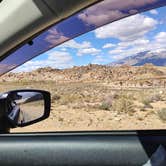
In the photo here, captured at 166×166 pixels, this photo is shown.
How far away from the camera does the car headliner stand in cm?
210

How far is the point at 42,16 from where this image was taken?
5.87 ft

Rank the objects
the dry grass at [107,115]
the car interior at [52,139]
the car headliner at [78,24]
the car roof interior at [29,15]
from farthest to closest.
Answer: the dry grass at [107,115] → the car headliner at [78,24] → the car interior at [52,139] → the car roof interior at [29,15]

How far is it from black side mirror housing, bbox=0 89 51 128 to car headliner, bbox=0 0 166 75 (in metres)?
0.18

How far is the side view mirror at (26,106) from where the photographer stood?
7.20ft

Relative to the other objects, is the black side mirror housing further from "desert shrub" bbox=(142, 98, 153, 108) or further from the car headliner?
"desert shrub" bbox=(142, 98, 153, 108)

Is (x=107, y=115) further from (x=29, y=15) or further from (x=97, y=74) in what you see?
(x=97, y=74)

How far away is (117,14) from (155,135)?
1.99ft

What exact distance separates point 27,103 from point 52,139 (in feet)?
0.73

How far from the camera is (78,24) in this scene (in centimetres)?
220

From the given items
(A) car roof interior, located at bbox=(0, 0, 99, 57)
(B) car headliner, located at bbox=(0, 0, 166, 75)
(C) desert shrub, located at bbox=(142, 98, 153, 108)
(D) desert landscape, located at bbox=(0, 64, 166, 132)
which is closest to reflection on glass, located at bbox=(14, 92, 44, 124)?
(B) car headliner, located at bbox=(0, 0, 166, 75)

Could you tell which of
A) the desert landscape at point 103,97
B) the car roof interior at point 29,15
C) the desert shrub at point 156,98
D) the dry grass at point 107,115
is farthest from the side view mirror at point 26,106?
the desert shrub at point 156,98

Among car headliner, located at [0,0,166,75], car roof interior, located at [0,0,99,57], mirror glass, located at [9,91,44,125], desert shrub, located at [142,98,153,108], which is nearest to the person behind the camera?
car roof interior, located at [0,0,99,57]

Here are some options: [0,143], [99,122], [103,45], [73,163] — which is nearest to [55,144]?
[73,163]

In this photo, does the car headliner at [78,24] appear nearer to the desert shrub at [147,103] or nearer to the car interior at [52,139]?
the car interior at [52,139]
